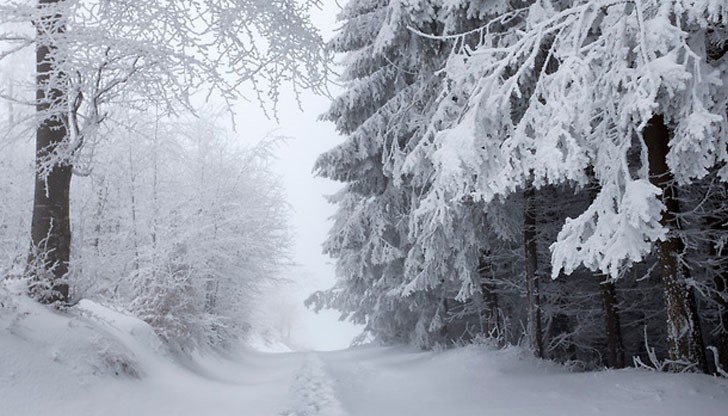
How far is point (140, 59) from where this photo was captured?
270 inches

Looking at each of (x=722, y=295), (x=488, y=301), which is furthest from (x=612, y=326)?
(x=722, y=295)

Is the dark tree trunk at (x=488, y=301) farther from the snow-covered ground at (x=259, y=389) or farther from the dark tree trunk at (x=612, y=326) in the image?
the dark tree trunk at (x=612, y=326)

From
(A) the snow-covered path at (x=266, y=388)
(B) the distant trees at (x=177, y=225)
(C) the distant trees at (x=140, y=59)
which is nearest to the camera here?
(A) the snow-covered path at (x=266, y=388)

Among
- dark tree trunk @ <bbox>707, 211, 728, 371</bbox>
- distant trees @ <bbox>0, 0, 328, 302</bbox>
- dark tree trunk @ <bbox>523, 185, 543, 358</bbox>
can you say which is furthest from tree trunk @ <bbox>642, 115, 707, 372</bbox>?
distant trees @ <bbox>0, 0, 328, 302</bbox>

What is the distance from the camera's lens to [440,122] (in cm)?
812

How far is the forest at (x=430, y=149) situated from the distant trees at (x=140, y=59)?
0.03m

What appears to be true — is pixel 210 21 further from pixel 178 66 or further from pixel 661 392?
pixel 661 392

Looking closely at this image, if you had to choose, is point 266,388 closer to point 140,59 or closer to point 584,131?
point 140,59

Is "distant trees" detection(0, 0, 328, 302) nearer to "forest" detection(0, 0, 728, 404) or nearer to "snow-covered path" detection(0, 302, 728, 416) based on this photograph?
"forest" detection(0, 0, 728, 404)

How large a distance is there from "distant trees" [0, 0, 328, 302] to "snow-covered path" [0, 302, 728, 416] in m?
0.99

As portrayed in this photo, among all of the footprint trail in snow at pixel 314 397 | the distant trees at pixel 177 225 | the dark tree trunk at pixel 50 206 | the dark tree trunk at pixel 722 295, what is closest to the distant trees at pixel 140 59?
the dark tree trunk at pixel 50 206

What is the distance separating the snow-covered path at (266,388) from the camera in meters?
5.33

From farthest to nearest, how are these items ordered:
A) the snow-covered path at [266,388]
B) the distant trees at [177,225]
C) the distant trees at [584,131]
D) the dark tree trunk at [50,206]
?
1. the distant trees at [177,225]
2. the dark tree trunk at [50,206]
3. the snow-covered path at [266,388]
4. the distant trees at [584,131]

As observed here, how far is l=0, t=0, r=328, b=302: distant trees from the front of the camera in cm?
573
